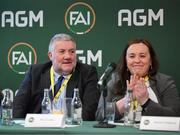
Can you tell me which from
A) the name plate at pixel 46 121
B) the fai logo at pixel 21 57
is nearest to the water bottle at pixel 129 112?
the name plate at pixel 46 121

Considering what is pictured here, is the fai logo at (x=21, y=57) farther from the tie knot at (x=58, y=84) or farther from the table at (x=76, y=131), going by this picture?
the table at (x=76, y=131)

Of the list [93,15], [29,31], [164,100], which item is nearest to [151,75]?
[164,100]

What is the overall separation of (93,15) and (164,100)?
1.57 metres

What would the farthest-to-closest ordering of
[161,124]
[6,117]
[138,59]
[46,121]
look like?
[138,59], [6,117], [46,121], [161,124]

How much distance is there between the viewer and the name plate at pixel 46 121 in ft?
8.96

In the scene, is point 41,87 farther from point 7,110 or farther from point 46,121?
point 46,121

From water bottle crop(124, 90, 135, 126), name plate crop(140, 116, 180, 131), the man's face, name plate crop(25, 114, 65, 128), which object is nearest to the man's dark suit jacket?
the man's face

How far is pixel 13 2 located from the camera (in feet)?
16.3

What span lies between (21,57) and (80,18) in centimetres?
82

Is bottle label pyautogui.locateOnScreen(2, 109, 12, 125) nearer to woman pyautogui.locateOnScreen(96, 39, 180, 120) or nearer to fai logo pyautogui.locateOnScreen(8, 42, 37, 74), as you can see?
woman pyautogui.locateOnScreen(96, 39, 180, 120)

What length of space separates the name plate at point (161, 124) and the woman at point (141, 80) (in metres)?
0.69

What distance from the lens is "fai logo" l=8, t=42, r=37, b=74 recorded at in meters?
4.93

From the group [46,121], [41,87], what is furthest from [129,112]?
[41,87]

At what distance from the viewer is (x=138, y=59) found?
3.73 metres
